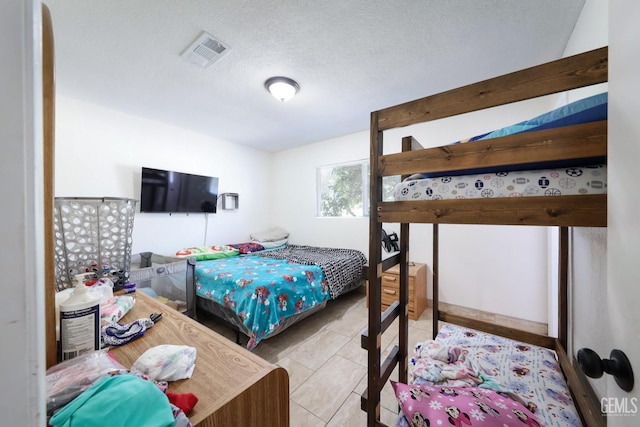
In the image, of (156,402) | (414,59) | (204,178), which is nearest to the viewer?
(156,402)

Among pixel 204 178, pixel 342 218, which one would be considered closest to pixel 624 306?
pixel 342 218

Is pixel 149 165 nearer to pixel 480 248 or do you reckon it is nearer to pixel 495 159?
pixel 495 159

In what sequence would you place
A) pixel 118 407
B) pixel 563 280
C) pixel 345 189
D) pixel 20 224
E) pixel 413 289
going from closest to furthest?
pixel 20 224
pixel 118 407
pixel 563 280
pixel 413 289
pixel 345 189

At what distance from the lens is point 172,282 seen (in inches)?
70.0

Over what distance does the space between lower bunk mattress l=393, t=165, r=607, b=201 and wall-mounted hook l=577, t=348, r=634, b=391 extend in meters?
0.45

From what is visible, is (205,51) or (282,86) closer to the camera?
(205,51)

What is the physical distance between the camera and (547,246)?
2232mm

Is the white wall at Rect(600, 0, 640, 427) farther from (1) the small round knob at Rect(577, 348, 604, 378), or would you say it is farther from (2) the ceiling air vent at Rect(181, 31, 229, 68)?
(2) the ceiling air vent at Rect(181, 31, 229, 68)

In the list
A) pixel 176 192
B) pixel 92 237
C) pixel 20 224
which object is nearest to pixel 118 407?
pixel 20 224

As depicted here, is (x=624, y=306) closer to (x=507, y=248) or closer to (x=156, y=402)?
(x=156, y=402)

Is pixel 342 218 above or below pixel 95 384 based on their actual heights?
above

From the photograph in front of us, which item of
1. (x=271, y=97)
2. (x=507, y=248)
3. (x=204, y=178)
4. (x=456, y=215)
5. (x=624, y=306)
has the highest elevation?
(x=271, y=97)

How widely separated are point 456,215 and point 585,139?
0.38 m

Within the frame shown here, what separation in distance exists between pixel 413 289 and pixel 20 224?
9.22ft
